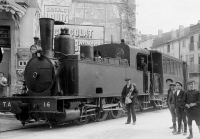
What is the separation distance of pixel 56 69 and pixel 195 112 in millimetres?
4051

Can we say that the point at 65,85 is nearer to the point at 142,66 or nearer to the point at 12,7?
the point at 142,66

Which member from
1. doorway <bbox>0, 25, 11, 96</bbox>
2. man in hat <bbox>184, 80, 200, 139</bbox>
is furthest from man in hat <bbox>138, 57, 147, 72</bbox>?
doorway <bbox>0, 25, 11, 96</bbox>

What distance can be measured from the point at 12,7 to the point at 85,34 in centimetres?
661

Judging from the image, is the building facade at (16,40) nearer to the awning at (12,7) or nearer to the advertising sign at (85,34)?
the awning at (12,7)

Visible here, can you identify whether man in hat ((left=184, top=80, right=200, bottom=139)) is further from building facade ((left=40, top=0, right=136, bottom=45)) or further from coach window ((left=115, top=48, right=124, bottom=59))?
building facade ((left=40, top=0, right=136, bottom=45))

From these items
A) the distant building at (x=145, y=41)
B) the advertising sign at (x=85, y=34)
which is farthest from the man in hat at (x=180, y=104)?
the distant building at (x=145, y=41)

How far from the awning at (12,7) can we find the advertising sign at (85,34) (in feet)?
16.0

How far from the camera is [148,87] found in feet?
43.7

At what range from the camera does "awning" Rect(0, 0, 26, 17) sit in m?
13.0

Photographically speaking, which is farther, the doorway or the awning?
the doorway

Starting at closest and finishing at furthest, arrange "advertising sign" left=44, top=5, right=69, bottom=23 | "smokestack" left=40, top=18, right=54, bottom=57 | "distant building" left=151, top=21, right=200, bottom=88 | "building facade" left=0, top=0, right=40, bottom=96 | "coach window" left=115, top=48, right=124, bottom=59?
"smokestack" left=40, top=18, right=54, bottom=57 < "coach window" left=115, top=48, right=124, bottom=59 < "building facade" left=0, top=0, right=40, bottom=96 < "advertising sign" left=44, top=5, right=69, bottom=23 < "distant building" left=151, top=21, right=200, bottom=88

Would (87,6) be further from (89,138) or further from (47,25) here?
(89,138)

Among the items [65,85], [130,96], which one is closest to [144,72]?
[130,96]

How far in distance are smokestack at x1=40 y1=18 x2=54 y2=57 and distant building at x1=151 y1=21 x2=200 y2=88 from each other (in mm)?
29785
